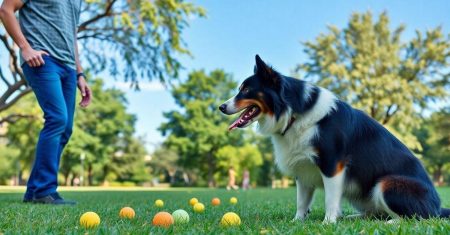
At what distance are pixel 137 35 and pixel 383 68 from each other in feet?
59.9

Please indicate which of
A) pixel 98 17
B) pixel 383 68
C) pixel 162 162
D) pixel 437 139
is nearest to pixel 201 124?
pixel 383 68

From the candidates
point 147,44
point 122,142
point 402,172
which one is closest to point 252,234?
point 402,172

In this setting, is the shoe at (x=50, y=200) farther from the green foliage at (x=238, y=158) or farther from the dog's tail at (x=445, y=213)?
the green foliage at (x=238, y=158)

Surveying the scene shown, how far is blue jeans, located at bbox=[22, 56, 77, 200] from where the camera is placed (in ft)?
14.2

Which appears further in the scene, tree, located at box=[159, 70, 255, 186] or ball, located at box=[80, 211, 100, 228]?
tree, located at box=[159, 70, 255, 186]

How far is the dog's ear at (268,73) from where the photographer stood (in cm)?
335

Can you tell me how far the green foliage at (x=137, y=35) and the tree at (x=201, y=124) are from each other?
73.4 ft

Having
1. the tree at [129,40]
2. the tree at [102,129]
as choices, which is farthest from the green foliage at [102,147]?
the tree at [129,40]

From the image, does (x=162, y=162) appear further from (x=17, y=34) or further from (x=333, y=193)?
(x=333, y=193)

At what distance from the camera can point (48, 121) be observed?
4.40 m

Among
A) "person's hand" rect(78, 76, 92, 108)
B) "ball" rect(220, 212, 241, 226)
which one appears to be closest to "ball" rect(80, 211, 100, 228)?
"ball" rect(220, 212, 241, 226)

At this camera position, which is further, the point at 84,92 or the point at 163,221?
the point at 84,92

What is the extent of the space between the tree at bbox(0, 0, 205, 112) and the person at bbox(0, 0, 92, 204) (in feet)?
25.8

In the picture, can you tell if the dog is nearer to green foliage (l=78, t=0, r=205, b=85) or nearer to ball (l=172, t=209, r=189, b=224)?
ball (l=172, t=209, r=189, b=224)
